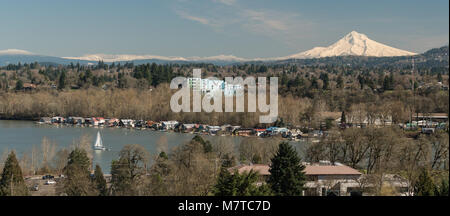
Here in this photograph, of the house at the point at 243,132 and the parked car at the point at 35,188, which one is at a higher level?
the parked car at the point at 35,188

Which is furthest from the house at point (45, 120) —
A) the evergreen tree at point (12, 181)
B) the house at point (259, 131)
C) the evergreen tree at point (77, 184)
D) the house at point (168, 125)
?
the evergreen tree at point (12, 181)

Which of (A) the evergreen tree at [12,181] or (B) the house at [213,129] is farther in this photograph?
(B) the house at [213,129]

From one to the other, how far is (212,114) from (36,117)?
6398 mm

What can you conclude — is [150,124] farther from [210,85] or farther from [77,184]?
[77,184]

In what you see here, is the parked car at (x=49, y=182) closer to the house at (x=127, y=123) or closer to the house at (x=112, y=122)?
the house at (x=127, y=123)

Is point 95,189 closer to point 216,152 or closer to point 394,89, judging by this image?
point 216,152

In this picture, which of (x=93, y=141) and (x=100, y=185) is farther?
(x=93, y=141)

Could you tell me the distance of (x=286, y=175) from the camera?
3.90 metres

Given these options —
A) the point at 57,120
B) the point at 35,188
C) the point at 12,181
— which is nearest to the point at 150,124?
the point at 57,120

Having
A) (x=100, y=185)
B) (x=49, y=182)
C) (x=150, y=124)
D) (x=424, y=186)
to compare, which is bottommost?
(x=150, y=124)

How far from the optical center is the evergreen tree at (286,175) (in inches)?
151

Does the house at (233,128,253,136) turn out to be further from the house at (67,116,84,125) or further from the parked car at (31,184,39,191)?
the parked car at (31,184,39,191)

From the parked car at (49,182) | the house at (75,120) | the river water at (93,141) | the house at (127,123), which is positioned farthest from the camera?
the house at (75,120)

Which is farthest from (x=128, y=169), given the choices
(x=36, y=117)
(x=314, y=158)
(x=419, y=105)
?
(x=36, y=117)
